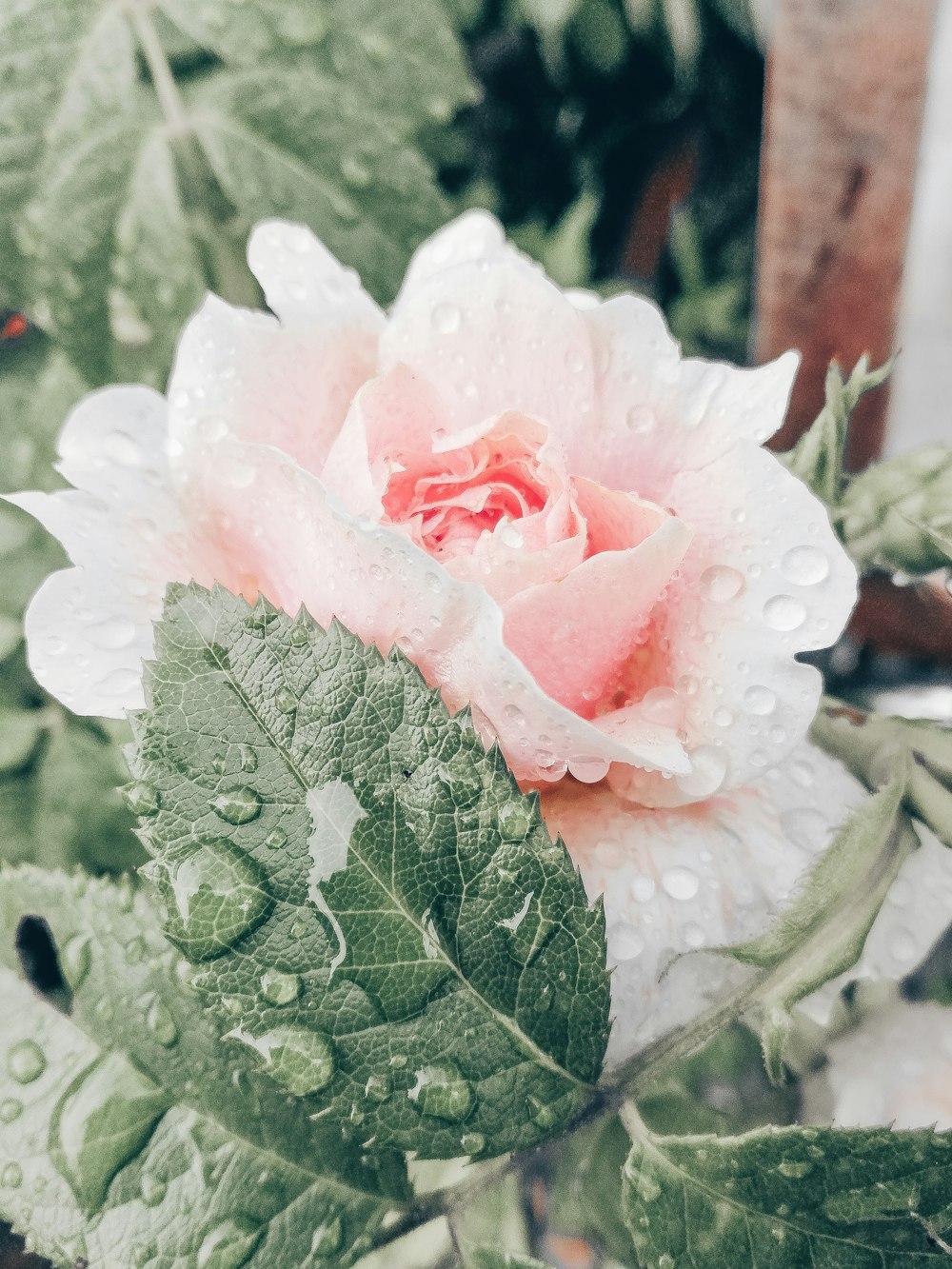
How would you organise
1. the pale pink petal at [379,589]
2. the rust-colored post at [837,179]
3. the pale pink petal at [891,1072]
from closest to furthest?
the pale pink petal at [379,589]
the pale pink petal at [891,1072]
the rust-colored post at [837,179]

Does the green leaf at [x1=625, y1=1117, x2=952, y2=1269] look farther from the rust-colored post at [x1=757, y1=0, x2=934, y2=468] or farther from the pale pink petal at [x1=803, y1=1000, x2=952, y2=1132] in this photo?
the rust-colored post at [x1=757, y1=0, x2=934, y2=468]

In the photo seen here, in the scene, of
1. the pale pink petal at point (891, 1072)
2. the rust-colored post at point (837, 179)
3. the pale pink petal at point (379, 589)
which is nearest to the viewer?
the pale pink petal at point (379, 589)

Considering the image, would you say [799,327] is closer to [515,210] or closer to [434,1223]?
[515,210]

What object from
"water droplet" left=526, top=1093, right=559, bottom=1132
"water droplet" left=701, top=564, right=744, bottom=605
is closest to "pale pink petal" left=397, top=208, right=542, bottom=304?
"water droplet" left=701, top=564, right=744, bottom=605

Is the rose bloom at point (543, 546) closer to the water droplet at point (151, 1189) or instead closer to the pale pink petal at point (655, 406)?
the pale pink petal at point (655, 406)

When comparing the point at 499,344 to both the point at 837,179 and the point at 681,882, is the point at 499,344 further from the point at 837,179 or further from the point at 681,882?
the point at 837,179

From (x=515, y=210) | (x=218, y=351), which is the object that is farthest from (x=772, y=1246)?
(x=515, y=210)

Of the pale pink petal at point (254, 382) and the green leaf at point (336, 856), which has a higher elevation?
the pale pink petal at point (254, 382)

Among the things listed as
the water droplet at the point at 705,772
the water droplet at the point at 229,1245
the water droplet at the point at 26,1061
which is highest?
the water droplet at the point at 705,772

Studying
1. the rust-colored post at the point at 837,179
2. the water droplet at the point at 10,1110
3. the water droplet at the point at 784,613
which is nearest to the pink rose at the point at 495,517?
the water droplet at the point at 784,613
